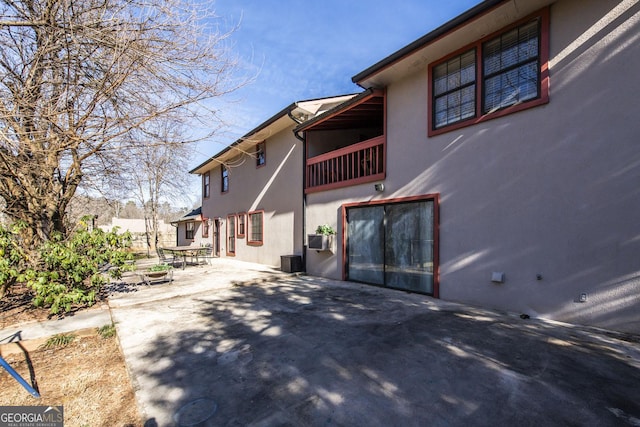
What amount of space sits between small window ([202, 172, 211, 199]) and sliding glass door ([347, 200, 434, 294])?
1314cm

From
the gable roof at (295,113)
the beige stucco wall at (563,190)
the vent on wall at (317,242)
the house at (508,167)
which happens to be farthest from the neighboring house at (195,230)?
the beige stucco wall at (563,190)

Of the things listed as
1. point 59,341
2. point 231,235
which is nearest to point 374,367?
point 59,341

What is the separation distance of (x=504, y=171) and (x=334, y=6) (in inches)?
200

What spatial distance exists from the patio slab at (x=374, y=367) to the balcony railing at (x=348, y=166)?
3.61 meters

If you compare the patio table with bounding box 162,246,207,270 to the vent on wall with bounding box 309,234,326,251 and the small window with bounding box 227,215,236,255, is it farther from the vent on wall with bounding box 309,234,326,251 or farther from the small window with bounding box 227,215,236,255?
the vent on wall with bounding box 309,234,326,251

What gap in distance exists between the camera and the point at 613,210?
3.95 meters

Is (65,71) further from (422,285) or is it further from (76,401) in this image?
(422,285)

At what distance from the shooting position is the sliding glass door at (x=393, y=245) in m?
6.17

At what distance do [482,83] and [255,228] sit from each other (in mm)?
10143

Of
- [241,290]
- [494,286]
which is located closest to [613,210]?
[494,286]

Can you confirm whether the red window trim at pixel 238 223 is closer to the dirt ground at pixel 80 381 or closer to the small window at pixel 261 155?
the small window at pixel 261 155

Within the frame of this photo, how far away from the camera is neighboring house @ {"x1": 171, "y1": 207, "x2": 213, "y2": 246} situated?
1783 centimetres

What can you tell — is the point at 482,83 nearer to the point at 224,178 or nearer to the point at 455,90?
the point at 455,90

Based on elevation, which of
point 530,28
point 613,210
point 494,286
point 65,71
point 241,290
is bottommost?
point 241,290
